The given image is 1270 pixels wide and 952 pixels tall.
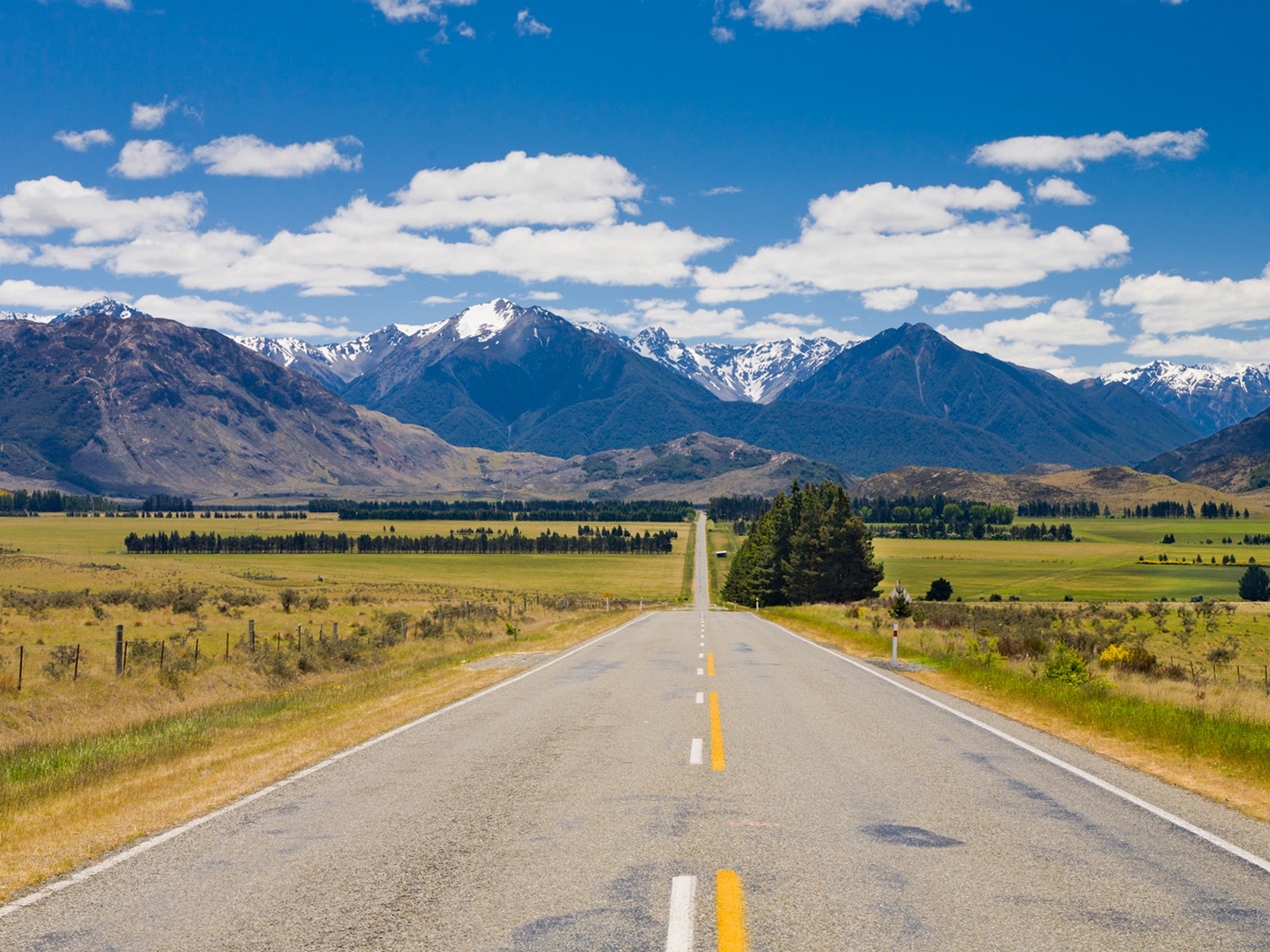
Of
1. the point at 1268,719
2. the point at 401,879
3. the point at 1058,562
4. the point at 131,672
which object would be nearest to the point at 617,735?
the point at 401,879

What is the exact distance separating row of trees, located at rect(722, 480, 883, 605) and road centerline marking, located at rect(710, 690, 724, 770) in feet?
195

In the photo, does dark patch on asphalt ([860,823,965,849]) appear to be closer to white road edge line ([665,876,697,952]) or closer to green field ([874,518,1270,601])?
white road edge line ([665,876,697,952])

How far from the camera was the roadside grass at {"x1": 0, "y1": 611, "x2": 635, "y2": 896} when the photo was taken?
30.5 ft

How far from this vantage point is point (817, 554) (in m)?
77.6

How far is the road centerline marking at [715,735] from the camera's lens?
40.7ft

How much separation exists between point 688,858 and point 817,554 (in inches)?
2801

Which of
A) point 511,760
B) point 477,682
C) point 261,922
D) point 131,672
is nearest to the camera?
point 261,922

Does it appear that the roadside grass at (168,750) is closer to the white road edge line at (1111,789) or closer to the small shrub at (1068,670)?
the white road edge line at (1111,789)

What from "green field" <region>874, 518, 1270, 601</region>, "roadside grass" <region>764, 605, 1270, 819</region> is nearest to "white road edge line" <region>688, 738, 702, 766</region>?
"roadside grass" <region>764, 605, 1270, 819</region>

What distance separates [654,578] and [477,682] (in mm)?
127200

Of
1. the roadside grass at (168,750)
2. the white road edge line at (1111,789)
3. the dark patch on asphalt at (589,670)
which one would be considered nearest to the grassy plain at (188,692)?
the roadside grass at (168,750)

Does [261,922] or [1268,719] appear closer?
[261,922]

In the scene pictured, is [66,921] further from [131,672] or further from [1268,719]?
[131,672]

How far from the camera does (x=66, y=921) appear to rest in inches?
264
